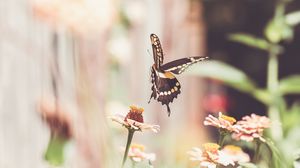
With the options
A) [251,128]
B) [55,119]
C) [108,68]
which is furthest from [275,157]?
[108,68]

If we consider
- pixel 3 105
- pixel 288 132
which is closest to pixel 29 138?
pixel 3 105

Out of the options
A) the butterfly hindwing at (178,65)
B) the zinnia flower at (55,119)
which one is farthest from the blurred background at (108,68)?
the butterfly hindwing at (178,65)

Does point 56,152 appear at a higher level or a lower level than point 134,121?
lower

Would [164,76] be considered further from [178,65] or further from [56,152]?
[56,152]

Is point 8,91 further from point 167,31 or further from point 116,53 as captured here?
point 167,31

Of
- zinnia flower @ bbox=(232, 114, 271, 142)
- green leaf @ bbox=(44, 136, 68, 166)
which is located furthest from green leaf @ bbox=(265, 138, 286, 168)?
green leaf @ bbox=(44, 136, 68, 166)

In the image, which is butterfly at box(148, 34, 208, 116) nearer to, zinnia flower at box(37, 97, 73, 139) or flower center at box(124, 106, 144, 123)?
flower center at box(124, 106, 144, 123)
